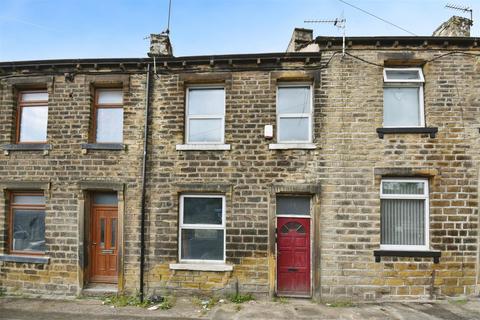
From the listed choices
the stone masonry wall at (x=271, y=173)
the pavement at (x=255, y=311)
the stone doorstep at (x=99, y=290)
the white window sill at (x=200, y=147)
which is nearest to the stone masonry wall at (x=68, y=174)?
the stone masonry wall at (x=271, y=173)

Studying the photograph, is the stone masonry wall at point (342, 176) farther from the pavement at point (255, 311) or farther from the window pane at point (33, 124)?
the window pane at point (33, 124)

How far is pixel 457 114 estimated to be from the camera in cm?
757

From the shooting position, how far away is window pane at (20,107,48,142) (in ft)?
28.2

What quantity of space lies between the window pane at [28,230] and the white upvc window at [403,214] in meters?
9.14

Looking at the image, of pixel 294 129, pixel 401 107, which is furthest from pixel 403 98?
pixel 294 129

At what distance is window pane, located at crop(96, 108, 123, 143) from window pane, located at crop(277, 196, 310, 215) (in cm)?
468

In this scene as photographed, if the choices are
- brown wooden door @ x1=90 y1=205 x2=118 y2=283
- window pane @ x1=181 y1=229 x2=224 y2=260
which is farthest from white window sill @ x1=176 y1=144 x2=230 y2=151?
brown wooden door @ x1=90 y1=205 x2=118 y2=283

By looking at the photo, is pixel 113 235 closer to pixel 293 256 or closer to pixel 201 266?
pixel 201 266

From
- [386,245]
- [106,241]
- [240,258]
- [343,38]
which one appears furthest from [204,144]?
[386,245]

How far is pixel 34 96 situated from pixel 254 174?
675 cm

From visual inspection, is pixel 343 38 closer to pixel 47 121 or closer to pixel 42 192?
pixel 47 121

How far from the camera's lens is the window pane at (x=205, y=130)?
819 cm

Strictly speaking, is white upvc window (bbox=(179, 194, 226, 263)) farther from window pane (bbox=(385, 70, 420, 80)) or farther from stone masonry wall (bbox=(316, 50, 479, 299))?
window pane (bbox=(385, 70, 420, 80))

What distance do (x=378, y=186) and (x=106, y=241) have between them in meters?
7.25
